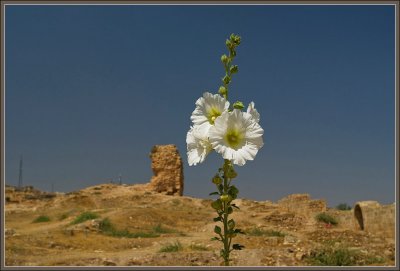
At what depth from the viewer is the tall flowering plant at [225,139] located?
1.97m

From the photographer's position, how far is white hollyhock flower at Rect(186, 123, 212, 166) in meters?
2.03

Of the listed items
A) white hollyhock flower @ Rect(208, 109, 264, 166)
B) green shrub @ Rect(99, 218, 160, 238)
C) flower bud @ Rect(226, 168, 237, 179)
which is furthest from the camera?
green shrub @ Rect(99, 218, 160, 238)

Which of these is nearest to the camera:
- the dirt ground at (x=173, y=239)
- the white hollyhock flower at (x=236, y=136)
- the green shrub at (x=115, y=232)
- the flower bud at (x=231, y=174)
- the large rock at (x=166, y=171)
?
the white hollyhock flower at (x=236, y=136)

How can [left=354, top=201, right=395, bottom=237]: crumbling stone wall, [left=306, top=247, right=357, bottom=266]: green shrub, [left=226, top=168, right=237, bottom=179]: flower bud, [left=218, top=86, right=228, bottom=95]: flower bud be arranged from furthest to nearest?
[left=354, top=201, right=395, bottom=237]: crumbling stone wall → [left=306, top=247, right=357, bottom=266]: green shrub → [left=218, top=86, right=228, bottom=95]: flower bud → [left=226, top=168, right=237, bottom=179]: flower bud

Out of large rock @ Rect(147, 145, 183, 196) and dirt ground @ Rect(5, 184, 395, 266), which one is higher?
large rock @ Rect(147, 145, 183, 196)

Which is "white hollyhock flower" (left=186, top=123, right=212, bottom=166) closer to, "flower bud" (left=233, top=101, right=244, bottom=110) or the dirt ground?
"flower bud" (left=233, top=101, right=244, bottom=110)

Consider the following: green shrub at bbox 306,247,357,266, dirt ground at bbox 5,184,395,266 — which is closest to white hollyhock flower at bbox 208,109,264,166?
dirt ground at bbox 5,184,395,266

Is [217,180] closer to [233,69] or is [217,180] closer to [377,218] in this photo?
[233,69]

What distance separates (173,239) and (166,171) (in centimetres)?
1929

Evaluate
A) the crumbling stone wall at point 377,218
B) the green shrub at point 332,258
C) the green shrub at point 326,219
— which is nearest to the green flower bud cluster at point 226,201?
the green shrub at point 332,258

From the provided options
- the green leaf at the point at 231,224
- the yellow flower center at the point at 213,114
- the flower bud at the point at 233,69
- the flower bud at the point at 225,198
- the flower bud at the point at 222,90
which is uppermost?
the flower bud at the point at 233,69

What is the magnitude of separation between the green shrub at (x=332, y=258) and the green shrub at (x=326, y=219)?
9.30 metres

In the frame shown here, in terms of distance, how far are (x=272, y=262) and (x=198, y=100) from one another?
25.0 ft

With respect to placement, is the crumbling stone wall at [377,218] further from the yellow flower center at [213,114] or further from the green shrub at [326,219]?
the yellow flower center at [213,114]
